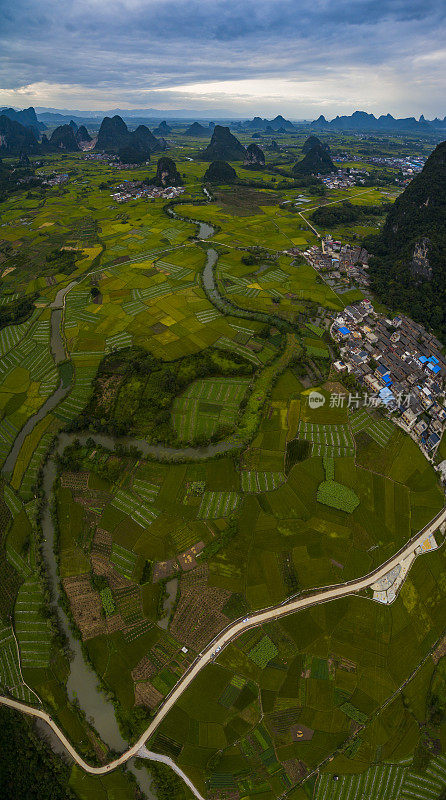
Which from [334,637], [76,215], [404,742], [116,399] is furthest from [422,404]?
[76,215]

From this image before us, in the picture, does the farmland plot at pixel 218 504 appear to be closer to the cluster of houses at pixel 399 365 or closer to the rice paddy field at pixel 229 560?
the rice paddy field at pixel 229 560

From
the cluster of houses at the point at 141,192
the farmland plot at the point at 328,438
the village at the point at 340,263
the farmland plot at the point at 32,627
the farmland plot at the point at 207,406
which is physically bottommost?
the farmland plot at the point at 32,627

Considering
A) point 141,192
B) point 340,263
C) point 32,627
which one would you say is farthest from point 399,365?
point 141,192

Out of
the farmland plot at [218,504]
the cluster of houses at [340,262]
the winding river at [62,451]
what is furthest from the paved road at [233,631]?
the cluster of houses at [340,262]

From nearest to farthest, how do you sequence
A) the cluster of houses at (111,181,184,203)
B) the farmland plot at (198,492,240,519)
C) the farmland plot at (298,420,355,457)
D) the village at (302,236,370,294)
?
the farmland plot at (198,492,240,519)
the farmland plot at (298,420,355,457)
the village at (302,236,370,294)
the cluster of houses at (111,181,184,203)

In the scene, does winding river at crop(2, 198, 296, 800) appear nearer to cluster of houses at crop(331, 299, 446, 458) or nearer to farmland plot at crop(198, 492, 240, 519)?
farmland plot at crop(198, 492, 240, 519)

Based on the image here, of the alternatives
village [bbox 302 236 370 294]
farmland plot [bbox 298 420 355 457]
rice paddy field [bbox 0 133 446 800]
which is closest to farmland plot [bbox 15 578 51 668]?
rice paddy field [bbox 0 133 446 800]

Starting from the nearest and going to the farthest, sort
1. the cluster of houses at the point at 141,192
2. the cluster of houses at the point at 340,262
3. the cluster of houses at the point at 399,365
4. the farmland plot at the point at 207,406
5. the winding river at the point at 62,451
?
1. the winding river at the point at 62,451
2. the farmland plot at the point at 207,406
3. the cluster of houses at the point at 399,365
4. the cluster of houses at the point at 340,262
5. the cluster of houses at the point at 141,192
